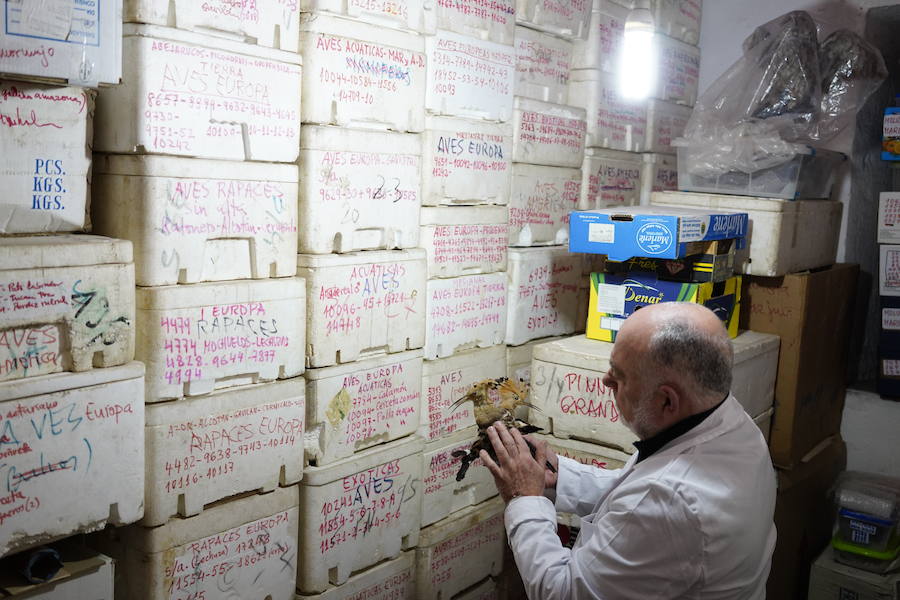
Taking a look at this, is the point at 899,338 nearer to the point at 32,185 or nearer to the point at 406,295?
the point at 406,295

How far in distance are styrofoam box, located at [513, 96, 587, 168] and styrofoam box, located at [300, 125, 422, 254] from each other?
2.20 feet

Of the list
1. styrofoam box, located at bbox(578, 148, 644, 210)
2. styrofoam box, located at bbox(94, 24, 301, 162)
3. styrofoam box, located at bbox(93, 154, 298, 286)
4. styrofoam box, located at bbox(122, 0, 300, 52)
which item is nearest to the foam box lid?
styrofoam box, located at bbox(93, 154, 298, 286)

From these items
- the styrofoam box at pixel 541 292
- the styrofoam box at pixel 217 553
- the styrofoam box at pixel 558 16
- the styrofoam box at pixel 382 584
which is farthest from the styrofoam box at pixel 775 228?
the styrofoam box at pixel 217 553

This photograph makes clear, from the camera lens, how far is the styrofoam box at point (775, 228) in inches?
143

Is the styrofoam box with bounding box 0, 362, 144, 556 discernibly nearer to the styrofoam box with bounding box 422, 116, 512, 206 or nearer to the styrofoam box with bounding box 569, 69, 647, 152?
the styrofoam box with bounding box 422, 116, 512, 206

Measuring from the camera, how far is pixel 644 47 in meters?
3.26

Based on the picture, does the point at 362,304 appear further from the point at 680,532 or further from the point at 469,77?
the point at 680,532

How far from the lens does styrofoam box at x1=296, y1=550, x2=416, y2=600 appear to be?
2.83 metres

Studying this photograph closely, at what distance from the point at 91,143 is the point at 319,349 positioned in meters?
0.91

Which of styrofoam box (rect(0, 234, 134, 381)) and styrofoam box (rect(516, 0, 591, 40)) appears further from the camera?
styrofoam box (rect(516, 0, 591, 40))

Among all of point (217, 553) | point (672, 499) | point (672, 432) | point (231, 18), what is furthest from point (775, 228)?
point (217, 553)

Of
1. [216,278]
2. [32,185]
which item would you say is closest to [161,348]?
[216,278]

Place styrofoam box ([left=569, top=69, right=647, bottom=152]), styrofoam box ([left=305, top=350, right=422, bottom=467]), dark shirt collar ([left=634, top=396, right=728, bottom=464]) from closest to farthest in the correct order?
dark shirt collar ([left=634, top=396, right=728, bottom=464]) → styrofoam box ([left=305, top=350, right=422, bottom=467]) → styrofoam box ([left=569, top=69, right=647, bottom=152])

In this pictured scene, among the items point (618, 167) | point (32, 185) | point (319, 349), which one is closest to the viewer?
Answer: point (32, 185)
